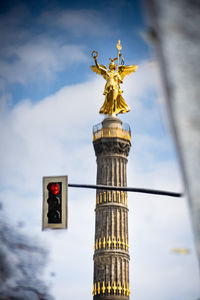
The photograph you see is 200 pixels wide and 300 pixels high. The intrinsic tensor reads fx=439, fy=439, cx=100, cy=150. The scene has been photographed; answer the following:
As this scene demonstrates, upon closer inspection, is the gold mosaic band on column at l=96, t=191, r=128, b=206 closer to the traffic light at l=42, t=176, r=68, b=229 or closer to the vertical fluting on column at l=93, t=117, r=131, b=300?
the vertical fluting on column at l=93, t=117, r=131, b=300

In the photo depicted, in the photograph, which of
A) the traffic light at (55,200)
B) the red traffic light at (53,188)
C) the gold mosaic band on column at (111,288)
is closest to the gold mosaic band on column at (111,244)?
the gold mosaic band on column at (111,288)

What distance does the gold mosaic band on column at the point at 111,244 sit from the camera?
27703 mm

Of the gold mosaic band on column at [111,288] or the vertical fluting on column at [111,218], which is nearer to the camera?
the gold mosaic band on column at [111,288]

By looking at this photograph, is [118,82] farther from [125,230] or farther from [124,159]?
[125,230]

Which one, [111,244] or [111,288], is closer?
[111,288]

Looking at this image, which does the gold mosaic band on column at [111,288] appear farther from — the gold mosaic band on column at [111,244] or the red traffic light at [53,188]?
the red traffic light at [53,188]

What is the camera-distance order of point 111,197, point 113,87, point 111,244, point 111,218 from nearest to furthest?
point 111,244 → point 111,218 → point 111,197 → point 113,87

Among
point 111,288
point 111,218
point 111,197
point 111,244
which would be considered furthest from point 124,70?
point 111,288

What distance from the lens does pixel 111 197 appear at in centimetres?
2956

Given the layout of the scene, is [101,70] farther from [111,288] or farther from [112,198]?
[111,288]

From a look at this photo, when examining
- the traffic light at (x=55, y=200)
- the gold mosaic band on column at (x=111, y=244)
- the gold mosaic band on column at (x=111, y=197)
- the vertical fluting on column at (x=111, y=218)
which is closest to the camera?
the traffic light at (x=55, y=200)

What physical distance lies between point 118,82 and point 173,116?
3183cm

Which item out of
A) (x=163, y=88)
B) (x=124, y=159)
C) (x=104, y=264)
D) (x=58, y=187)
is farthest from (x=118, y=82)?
(x=163, y=88)

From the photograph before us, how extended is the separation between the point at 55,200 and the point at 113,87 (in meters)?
24.3
